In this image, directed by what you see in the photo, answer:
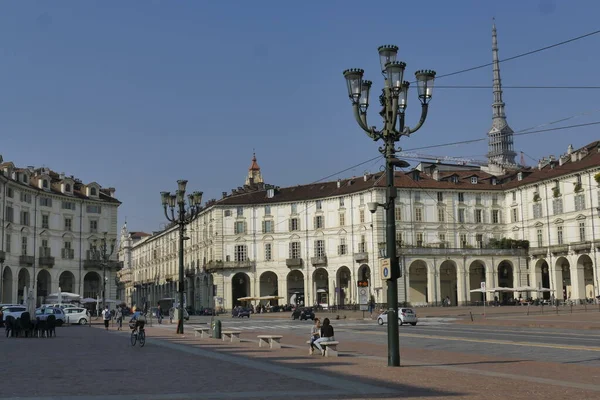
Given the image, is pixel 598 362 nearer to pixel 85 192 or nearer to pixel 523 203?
pixel 523 203

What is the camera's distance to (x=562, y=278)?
A: 3199 inches

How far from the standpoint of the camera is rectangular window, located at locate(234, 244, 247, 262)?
9300cm

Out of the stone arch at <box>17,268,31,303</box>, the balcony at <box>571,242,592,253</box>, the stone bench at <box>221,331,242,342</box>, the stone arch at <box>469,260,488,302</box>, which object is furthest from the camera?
the stone arch at <box>469,260,488,302</box>

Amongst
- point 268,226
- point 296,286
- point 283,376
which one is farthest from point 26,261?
point 283,376

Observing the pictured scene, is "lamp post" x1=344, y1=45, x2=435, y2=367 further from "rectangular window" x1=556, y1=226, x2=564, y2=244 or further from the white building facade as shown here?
"rectangular window" x1=556, y1=226, x2=564, y2=244

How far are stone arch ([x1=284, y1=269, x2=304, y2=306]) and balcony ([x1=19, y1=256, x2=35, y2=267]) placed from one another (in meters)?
30.1

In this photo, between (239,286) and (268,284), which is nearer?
(268,284)

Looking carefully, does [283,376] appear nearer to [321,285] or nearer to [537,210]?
[537,210]

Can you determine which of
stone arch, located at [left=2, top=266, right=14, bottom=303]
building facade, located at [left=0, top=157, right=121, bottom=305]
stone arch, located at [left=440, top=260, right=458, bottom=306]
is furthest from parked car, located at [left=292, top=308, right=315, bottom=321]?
stone arch, located at [left=2, top=266, right=14, bottom=303]

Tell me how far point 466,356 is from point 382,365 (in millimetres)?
4169

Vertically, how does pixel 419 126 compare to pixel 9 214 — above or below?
below

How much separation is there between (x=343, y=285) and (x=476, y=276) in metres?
15.7

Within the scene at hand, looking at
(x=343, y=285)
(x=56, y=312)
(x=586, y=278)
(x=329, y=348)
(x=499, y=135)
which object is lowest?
(x=329, y=348)

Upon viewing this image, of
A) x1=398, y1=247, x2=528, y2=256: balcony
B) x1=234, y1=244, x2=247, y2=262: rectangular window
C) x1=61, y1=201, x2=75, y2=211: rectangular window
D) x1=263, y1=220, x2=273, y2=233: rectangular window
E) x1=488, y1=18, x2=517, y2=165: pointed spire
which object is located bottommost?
x1=398, y1=247, x2=528, y2=256: balcony
